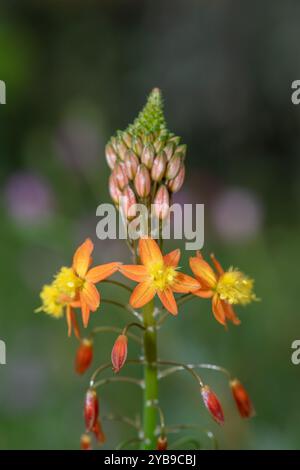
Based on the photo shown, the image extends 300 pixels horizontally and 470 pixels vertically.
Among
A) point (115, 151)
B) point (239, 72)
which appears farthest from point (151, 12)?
point (115, 151)

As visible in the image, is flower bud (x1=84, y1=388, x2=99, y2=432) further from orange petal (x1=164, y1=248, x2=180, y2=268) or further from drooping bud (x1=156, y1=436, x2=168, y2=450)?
orange petal (x1=164, y1=248, x2=180, y2=268)

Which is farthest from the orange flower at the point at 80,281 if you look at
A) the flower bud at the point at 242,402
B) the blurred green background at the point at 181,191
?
the blurred green background at the point at 181,191

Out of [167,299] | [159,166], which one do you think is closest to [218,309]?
[167,299]

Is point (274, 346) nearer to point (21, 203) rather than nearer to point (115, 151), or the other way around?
point (21, 203)

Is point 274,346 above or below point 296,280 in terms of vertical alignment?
below

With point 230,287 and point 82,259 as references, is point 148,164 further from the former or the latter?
point 230,287

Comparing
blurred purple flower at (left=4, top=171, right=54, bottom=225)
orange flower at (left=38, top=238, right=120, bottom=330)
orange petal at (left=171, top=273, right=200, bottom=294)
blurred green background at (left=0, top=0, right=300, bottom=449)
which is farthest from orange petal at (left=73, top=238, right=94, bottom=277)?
blurred purple flower at (left=4, top=171, right=54, bottom=225)
